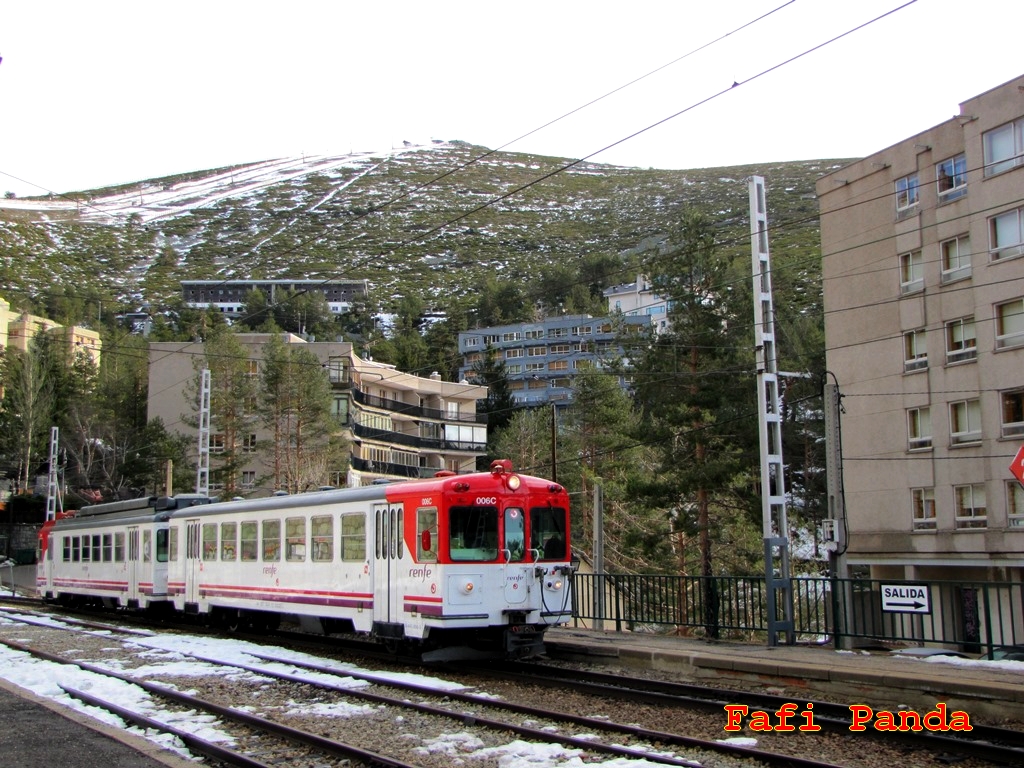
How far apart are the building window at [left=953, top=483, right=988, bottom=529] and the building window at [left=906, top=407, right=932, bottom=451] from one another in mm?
2086

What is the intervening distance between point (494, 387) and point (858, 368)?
67.8 m

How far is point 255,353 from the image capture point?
69.8 metres

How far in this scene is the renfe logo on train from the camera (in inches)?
590

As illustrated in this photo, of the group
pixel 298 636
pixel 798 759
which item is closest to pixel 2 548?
pixel 298 636

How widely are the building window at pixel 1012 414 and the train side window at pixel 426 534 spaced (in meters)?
26.3

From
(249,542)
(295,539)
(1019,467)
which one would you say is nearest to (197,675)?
(295,539)

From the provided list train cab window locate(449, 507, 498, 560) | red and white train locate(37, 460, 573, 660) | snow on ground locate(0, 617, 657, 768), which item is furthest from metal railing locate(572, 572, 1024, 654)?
snow on ground locate(0, 617, 657, 768)

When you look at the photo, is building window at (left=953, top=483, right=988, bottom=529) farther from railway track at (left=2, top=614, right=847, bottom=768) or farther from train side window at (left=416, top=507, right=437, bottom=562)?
railway track at (left=2, top=614, right=847, bottom=768)

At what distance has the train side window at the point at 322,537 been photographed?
60.6ft

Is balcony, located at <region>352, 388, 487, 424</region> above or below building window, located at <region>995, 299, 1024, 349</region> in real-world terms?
above

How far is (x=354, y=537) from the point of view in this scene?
17781 millimetres

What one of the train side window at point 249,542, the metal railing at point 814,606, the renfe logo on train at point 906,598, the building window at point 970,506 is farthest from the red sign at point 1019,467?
the building window at point 970,506

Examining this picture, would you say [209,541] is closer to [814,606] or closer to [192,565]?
[192,565]

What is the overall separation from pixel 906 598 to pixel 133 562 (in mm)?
21202
